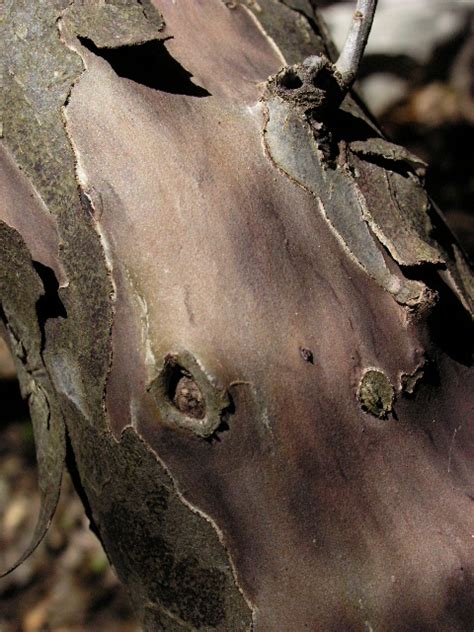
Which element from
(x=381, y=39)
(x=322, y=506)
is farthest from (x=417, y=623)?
(x=381, y=39)

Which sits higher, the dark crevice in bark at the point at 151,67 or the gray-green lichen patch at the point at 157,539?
the dark crevice in bark at the point at 151,67

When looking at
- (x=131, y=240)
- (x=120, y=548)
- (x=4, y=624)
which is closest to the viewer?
(x=131, y=240)

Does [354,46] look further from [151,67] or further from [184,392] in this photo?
[184,392]

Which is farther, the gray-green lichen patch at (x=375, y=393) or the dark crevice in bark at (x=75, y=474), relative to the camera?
A: the dark crevice in bark at (x=75, y=474)

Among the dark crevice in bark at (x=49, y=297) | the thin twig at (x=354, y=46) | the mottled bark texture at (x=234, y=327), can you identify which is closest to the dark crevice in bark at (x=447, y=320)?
the mottled bark texture at (x=234, y=327)

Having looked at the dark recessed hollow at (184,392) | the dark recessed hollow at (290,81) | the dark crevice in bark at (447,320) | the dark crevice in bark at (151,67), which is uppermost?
the dark crevice in bark at (151,67)

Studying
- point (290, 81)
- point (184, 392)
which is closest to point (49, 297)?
point (184, 392)

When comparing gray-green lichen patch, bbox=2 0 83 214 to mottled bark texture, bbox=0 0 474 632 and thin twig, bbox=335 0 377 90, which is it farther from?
thin twig, bbox=335 0 377 90

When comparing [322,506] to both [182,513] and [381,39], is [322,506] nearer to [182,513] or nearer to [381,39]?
[182,513]

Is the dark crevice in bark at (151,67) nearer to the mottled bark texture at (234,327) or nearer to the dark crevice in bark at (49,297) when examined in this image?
the mottled bark texture at (234,327)
